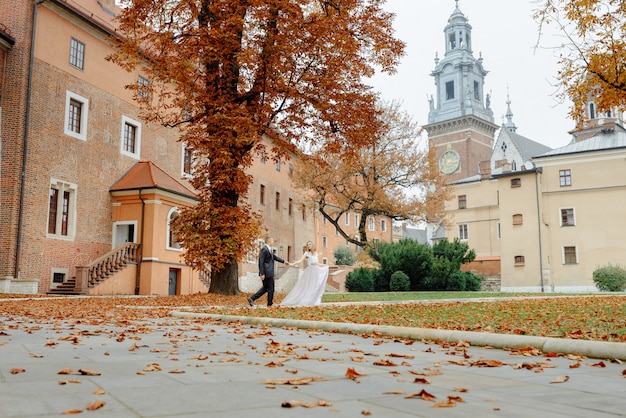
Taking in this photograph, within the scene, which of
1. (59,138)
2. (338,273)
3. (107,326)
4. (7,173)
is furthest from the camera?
(338,273)

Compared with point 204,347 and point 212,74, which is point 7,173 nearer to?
point 212,74

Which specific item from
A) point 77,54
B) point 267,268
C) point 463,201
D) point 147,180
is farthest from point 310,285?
point 463,201

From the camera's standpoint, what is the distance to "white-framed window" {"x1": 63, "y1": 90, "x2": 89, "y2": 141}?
25.2 meters

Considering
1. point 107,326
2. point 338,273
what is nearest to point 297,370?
point 107,326

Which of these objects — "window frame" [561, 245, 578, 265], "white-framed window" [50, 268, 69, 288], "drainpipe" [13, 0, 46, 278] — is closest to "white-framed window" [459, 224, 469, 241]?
"window frame" [561, 245, 578, 265]

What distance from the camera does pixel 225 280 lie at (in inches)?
793

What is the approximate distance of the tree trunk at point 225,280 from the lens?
20.1m

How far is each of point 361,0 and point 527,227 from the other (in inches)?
1340

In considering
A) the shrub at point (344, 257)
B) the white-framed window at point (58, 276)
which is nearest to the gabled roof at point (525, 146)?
the shrub at point (344, 257)

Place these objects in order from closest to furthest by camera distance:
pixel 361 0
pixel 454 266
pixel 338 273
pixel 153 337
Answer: pixel 153 337, pixel 361 0, pixel 454 266, pixel 338 273

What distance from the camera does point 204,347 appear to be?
6215 mm

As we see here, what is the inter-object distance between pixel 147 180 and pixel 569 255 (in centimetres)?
3542

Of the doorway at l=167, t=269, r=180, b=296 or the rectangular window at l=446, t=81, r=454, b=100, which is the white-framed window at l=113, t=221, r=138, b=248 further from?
the rectangular window at l=446, t=81, r=454, b=100

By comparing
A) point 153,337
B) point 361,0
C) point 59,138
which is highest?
point 361,0
